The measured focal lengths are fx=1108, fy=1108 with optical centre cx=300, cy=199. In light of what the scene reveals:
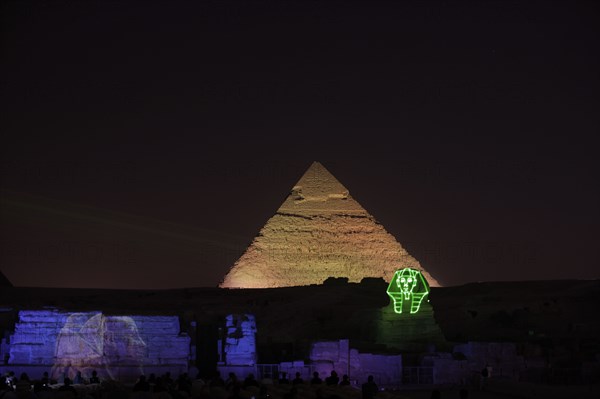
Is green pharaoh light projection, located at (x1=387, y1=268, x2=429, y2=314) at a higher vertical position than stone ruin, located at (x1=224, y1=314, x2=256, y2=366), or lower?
higher

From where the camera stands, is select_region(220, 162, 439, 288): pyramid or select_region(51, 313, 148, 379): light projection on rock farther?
select_region(220, 162, 439, 288): pyramid

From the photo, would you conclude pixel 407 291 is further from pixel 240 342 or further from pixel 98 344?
pixel 98 344

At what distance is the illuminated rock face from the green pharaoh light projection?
8.51 m

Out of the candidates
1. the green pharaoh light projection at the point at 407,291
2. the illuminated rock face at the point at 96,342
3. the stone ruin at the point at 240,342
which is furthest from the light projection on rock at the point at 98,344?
the green pharaoh light projection at the point at 407,291

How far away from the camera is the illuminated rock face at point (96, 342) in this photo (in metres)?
22.1

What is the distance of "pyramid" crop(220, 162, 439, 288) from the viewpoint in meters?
73.2

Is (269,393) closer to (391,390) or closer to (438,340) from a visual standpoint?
(391,390)

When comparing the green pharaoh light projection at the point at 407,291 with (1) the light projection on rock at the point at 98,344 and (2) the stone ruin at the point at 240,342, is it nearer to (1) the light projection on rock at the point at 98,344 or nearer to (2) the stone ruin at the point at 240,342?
(2) the stone ruin at the point at 240,342

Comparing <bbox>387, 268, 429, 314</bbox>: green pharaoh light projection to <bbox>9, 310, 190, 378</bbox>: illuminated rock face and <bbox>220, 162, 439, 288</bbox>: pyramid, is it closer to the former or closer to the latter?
<bbox>9, 310, 190, 378</bbox>: illuminated rock face

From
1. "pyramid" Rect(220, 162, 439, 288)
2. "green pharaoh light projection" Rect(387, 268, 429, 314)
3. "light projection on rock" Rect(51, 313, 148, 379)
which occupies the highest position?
"pyramid" Rect(220, 162, 439, 288)

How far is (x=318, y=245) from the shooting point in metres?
75.1

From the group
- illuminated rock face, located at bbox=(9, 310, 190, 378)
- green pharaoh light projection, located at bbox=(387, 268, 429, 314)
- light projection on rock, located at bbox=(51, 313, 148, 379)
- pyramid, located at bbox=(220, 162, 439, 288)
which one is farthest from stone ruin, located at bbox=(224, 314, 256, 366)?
pyramid, located at bbox=(220, 162, 439, 288)

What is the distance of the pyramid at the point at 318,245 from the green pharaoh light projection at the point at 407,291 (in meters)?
42.2

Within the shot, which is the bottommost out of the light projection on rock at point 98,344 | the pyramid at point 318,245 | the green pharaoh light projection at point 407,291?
the light projection on rock at point 98,344
